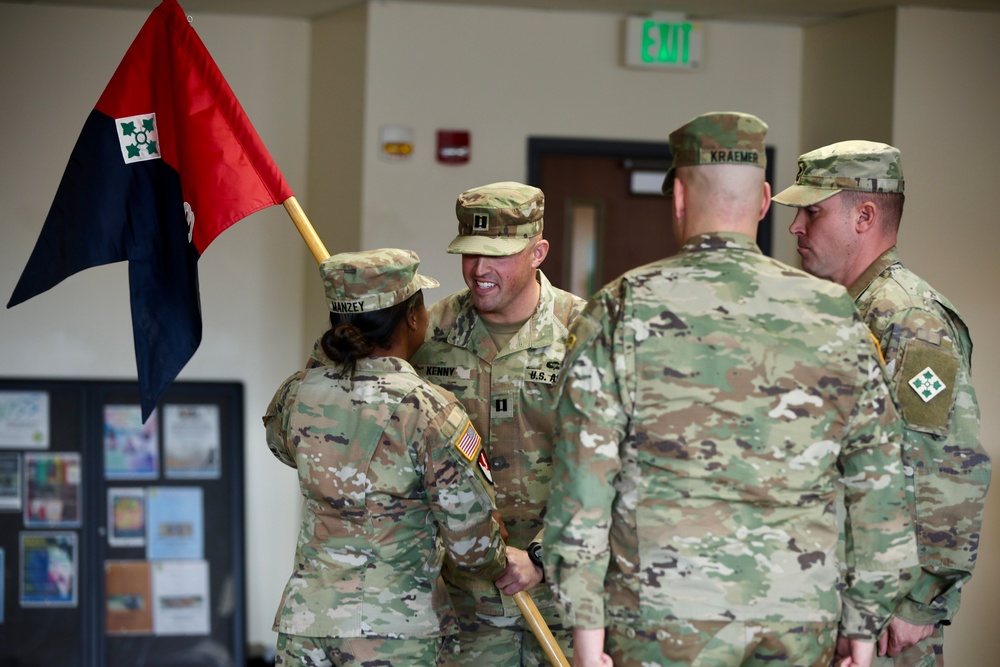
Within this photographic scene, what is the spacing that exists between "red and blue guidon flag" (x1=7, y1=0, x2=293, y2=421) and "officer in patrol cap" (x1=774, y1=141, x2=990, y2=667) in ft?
4.22

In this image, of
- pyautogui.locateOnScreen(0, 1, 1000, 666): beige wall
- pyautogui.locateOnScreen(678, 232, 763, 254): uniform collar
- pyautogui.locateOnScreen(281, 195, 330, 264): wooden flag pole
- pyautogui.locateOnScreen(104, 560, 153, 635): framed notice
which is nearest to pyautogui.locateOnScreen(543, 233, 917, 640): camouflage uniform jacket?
pyautogui.locateOnScreen(678, 232, 763, 254): uniform collar

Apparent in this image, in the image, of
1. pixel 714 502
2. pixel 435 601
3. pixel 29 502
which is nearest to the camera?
pixel 714 502

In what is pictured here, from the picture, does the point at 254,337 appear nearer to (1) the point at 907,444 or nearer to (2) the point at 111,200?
(2) the point at 111,200

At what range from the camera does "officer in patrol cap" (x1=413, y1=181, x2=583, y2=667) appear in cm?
247

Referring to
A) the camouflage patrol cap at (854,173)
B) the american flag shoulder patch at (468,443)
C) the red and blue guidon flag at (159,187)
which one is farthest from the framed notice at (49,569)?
the camouflage patrol cap at (854,173)

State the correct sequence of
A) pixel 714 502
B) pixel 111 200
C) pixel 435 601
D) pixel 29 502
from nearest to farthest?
pixel 714 502 → pixel 435 601 → pixel 111 200 → pixel 29 502

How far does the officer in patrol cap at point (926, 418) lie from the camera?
2.15 meters

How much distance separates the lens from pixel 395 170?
14.5ft

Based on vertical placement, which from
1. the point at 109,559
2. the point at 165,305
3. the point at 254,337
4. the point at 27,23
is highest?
the point at 27,23

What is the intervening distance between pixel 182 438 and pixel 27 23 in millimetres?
1856

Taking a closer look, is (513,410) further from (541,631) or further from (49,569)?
(49,569)

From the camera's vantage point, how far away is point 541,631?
7.67ft

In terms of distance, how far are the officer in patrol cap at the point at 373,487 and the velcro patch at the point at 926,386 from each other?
0.86 m

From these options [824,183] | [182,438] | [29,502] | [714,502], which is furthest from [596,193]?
[714,502]
